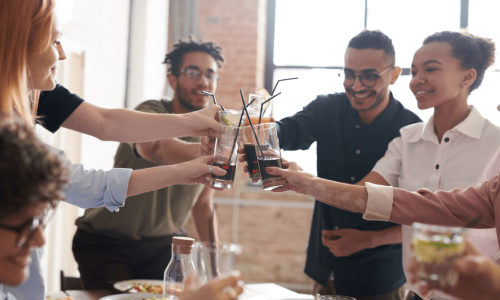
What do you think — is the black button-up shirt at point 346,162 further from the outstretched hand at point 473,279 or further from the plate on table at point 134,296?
the outstretched hand at point 473,279

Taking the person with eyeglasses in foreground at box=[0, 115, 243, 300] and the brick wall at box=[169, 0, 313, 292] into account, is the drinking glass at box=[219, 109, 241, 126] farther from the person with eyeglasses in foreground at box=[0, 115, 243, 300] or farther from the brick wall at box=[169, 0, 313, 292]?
the brick wall at box=[169, 0, 313, 292]

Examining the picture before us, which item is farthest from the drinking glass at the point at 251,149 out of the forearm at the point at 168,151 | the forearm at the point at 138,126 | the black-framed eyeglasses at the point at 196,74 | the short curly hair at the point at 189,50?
the short curly hair at the point at 189,50

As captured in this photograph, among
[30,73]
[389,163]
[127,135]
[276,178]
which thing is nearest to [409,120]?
[389,163]

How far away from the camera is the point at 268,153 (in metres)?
1.58

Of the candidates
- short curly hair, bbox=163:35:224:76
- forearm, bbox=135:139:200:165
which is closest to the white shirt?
forearm, bbox=135:139:200:165

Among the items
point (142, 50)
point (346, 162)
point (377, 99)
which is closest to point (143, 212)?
point (346, 162)

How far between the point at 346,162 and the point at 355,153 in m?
0.07

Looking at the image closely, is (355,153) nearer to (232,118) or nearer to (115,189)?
(232,118)

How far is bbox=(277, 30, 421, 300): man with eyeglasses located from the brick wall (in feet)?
7.11

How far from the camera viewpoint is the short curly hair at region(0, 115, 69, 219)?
2.45 ft

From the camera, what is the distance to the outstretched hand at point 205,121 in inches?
73.4

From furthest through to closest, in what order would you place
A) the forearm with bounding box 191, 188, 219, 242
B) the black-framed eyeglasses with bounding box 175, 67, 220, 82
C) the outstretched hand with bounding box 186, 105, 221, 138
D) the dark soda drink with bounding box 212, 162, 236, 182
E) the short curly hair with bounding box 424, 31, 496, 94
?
the black-framed eyeglasses with bounding box 175, 67, 220, 82
the forearm with bounding box 191, 188, 219, 242
the short curly hair with bounding box 424, 31, 496, 94
the outstretched hand with bounding box 186, 105, 221, 138
the dark soda drink with bounding box 212, 162, 236, 182

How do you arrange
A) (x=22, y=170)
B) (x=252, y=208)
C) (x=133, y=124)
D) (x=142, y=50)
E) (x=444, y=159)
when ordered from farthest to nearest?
(x=252, y=208) → (x=142, y=50) → (x=444, y=159) → (x=133, y=124) → (x=22, y=170)

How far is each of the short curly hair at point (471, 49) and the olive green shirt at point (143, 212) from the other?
1478 millimetres
